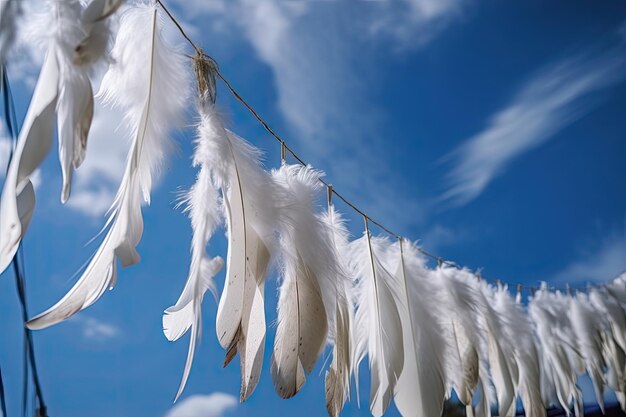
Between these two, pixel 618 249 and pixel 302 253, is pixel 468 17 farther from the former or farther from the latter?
pixel 302 253

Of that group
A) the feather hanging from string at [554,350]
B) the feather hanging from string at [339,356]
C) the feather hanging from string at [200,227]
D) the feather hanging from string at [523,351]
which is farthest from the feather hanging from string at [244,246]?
the feather hanging from string at [554,350]

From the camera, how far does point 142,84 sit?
0.72 metres

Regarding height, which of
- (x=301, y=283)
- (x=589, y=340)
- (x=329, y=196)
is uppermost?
(x=589, y=340)

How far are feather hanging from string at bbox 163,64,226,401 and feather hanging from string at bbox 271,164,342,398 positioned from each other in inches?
4.4

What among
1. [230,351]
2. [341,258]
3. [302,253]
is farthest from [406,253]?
[230,351]

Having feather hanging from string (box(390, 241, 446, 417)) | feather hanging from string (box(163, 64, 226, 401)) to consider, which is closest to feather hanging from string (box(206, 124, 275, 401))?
A: feather hanging from string (box(163, 64, 226, 401))

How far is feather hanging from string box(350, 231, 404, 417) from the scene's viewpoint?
105cm

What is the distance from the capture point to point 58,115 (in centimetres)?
52

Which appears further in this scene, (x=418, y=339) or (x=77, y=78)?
(x=418, y=339)

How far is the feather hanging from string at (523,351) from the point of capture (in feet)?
5.41

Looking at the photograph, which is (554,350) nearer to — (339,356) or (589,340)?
(589,340)

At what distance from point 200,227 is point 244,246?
6cm

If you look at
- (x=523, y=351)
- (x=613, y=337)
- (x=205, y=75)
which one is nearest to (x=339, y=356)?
(x=205, y=75)

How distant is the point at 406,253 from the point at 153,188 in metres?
0.74
